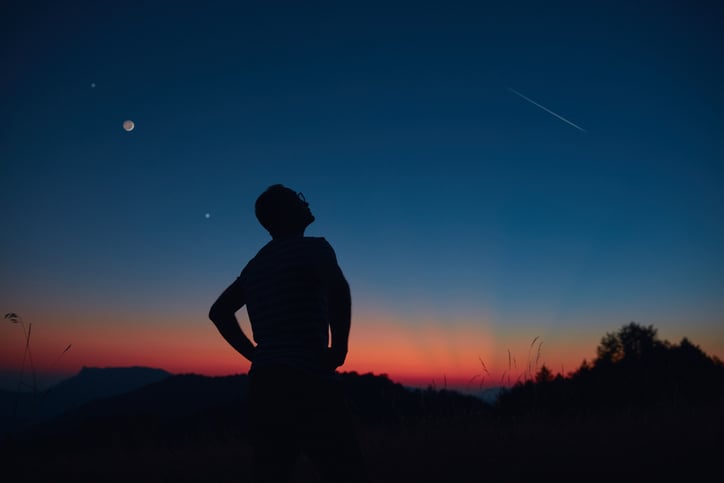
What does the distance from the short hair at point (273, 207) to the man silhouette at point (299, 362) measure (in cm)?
16

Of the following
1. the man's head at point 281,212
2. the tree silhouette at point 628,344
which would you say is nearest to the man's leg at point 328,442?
the man's head at point 281,212

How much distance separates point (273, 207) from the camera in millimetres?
2109

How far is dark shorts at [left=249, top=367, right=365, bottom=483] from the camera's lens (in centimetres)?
170

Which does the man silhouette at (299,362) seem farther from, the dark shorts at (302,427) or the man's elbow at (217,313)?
the man's elbow at (217,313)

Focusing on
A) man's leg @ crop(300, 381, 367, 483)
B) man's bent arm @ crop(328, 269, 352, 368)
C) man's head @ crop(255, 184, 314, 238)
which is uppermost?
man's head @ crop(255, 184, 314, 238)

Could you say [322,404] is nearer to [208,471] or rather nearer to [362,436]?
[208,471]

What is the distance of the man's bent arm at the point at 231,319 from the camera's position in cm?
228

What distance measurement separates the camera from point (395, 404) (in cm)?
605

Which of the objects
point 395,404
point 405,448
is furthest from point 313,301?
point 395,404

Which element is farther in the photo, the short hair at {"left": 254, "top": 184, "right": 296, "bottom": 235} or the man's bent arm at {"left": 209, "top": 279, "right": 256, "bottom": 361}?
the man's bent arm at {"left": 209, "top": 279, "right": 256, "bottom": 361}

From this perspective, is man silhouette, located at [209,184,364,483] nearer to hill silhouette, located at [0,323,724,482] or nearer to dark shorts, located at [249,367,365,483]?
dark shorts, located at [249,367,365,483]

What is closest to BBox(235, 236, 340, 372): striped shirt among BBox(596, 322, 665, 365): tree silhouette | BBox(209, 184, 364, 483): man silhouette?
BBox(209, 184, 364, 483): man silhouette

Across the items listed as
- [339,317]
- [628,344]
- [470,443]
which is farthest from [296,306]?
[628,344]

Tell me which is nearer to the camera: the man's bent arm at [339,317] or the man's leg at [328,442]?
the man's leg at [328,442]
